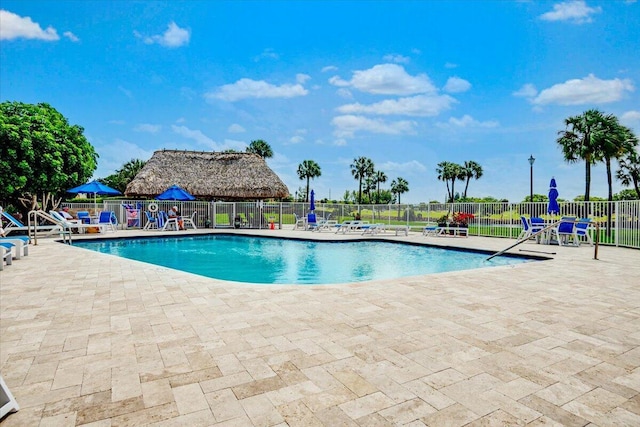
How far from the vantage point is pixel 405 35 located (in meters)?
15.2

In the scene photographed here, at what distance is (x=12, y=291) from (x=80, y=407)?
158 inches

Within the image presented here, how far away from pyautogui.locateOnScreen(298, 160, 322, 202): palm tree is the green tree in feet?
103

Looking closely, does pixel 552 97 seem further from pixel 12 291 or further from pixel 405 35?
pixel 12 291

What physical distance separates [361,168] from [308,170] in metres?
8.02

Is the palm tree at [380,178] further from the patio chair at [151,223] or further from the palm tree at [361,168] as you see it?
the patio chair at [151,223]

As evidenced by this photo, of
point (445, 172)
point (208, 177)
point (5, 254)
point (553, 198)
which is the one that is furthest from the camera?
point (445, 172)

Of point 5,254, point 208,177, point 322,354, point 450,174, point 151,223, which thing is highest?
point 450,174

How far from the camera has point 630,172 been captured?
32781 mm

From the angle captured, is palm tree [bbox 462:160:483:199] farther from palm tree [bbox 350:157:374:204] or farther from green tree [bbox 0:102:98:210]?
green tree [bbox 0:102:98:210]

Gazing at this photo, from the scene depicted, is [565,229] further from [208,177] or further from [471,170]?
[471,170]

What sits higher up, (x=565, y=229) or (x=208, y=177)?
(x=208, y=177)

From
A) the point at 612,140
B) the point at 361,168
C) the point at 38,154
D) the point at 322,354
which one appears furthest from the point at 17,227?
the point at 361,168

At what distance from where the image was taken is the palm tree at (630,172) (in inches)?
1250

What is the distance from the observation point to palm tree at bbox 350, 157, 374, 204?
5297 cm
